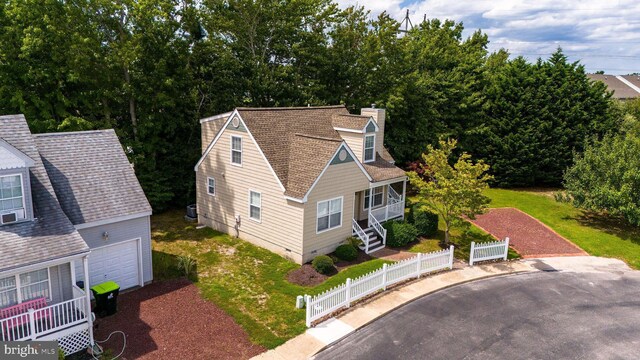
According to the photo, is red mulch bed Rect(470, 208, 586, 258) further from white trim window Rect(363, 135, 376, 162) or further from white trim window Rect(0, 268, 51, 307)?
white trim window Rect(0, 268, 51, 307)

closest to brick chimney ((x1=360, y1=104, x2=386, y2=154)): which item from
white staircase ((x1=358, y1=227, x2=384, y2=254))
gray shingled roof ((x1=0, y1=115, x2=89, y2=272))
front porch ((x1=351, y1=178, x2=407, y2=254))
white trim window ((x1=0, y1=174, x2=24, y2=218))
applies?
front porch ((x1=351, y1=178, x2=407, y2=254))

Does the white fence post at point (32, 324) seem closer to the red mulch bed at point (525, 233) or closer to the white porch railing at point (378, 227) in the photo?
the white porch railing at point (378, 227)

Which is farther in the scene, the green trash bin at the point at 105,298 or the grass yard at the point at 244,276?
the grass yard at the point at 244,276

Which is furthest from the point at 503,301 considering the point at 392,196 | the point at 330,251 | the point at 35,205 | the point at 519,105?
the point at 519,105

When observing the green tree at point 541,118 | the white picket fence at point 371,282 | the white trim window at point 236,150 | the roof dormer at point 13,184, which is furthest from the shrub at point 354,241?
the green tree at point 541,118

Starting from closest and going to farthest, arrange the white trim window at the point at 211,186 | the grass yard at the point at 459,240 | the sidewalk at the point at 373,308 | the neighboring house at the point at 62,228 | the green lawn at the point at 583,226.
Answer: the neighboring house at the point at 62,228
the sidewalk at the point at 373,308
the grass yard at the point at 459,240
the green lawn at the point at 583,226
the white trim window at the point at 211,186
